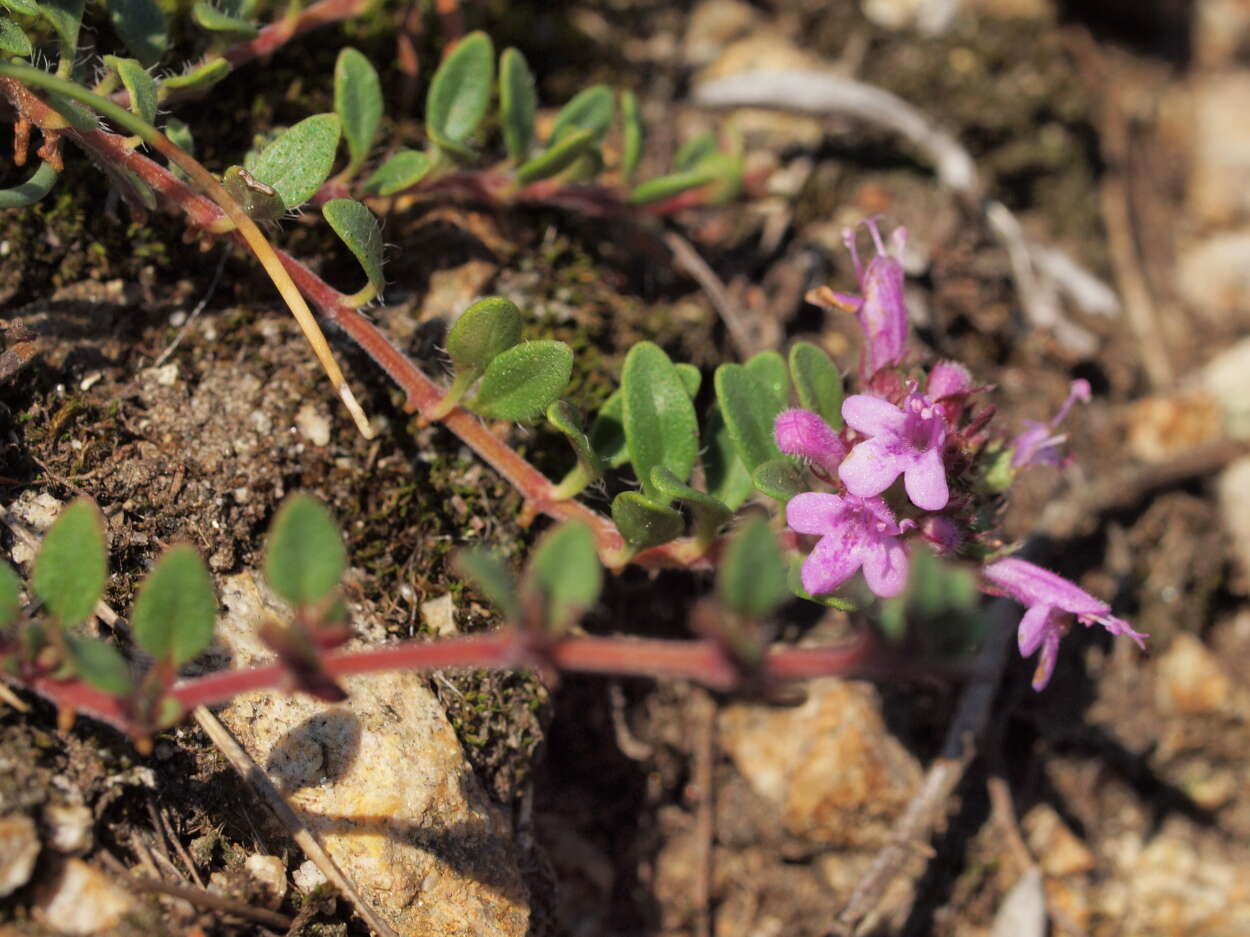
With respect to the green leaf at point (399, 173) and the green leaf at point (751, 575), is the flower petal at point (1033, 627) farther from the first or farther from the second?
the green leaf at point (399, 173)

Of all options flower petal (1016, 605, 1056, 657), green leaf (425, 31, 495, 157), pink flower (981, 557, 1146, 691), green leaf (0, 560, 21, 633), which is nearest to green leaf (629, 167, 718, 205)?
green leaf (425, 31, 495, 157)

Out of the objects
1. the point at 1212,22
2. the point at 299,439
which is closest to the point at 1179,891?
the point at 299,439

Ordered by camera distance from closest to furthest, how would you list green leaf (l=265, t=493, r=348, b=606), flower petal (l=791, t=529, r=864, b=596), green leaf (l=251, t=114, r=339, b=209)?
green leaf (l=265, t=493, r=348, b=606)
flower petal (l=791, t=529, r=864, b=596)
green leaf (l=251, t=114, r=339, b=209)

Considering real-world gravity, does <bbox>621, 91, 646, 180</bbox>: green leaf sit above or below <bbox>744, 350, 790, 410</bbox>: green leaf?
above

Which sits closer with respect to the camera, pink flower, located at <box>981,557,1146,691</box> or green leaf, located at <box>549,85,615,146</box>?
pink flower, located at <box>981,557,1146,691</box>

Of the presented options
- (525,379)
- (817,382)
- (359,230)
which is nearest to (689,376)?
(817,382)

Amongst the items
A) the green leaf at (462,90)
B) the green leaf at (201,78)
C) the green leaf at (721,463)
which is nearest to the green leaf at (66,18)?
the green leaf at (201,78)

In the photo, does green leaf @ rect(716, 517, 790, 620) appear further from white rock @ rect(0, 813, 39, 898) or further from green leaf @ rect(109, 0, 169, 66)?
green leaf @ rect(109, 0, 169, 66)

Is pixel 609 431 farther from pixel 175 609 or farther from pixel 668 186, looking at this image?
pixel 175 609
